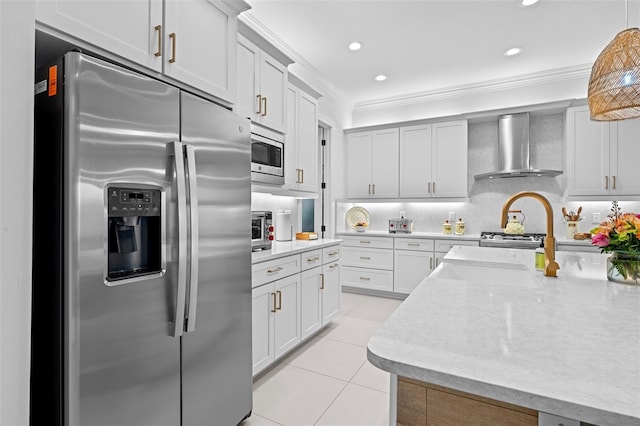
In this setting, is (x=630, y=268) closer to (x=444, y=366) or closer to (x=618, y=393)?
(x=618, y=393)

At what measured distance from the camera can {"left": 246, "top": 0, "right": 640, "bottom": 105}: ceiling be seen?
2.79 metres

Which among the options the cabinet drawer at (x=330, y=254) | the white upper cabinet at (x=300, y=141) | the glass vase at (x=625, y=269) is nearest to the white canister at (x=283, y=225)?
the white upper cabinet at (x=300, y=141)

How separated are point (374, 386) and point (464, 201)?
2.97 meters

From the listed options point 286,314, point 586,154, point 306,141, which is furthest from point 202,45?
point 586,154

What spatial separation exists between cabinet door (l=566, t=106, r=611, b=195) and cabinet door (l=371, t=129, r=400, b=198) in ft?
6.77

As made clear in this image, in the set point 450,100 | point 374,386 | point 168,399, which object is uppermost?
point 450,100

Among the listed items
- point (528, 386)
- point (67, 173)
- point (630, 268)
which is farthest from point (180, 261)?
point (630, 268)

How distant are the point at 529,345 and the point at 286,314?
197cm

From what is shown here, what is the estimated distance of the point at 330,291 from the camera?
10.5 ft

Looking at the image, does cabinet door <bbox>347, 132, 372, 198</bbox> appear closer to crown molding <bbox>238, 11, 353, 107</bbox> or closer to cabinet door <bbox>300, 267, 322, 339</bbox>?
crown molding <bbox>238, 11, 353, 107</bbox>

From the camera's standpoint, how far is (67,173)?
40.8 inches

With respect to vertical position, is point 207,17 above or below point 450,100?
below

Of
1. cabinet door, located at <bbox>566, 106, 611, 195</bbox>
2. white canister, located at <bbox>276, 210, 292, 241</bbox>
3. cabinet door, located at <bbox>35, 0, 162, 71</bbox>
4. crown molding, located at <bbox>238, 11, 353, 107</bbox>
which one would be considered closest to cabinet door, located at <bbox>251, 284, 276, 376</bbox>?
white canister, located at <bbox>276, 210, 292, 241</bbox>

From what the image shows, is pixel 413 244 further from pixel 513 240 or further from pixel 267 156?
pixel 267 156
